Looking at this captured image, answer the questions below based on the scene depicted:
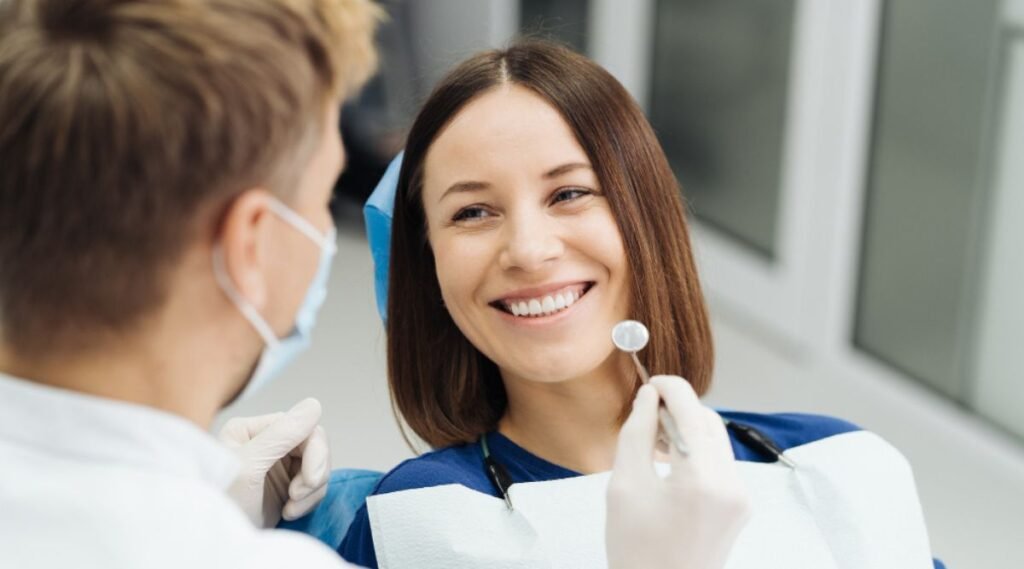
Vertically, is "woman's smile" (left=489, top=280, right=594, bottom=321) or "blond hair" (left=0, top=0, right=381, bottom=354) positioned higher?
"blond hair" (left=0, top=0, right=381, bottom=354)

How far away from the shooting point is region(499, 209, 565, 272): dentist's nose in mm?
1509

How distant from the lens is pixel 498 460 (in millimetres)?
1625

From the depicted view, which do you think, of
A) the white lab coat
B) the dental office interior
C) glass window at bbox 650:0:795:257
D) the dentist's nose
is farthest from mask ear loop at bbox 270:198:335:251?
glass window at bbox 650:0:795:257

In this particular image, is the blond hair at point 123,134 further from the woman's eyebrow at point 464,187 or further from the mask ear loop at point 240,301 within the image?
the woman's eyebrow at point 464,187

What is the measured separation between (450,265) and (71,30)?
27.9 inches

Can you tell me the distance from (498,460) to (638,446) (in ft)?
1.37

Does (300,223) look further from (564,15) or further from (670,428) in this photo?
A: (564,15)

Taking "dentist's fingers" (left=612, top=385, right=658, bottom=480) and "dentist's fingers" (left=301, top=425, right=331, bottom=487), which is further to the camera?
"dentist's fingers" (left=301, top=425, right=331, bottom=487)

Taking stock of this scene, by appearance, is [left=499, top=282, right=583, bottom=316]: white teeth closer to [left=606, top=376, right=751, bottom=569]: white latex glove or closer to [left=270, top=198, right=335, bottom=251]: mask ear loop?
[left=606, top=376, right=751, bottom=569]: white latex glove

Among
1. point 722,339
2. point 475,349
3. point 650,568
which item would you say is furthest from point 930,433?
point 650,568

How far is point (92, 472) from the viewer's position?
936mm

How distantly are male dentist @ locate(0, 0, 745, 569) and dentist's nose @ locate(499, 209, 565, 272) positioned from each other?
1.60ft

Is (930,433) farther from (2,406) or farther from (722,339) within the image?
(2,406)

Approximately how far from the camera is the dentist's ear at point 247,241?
0.96 m
